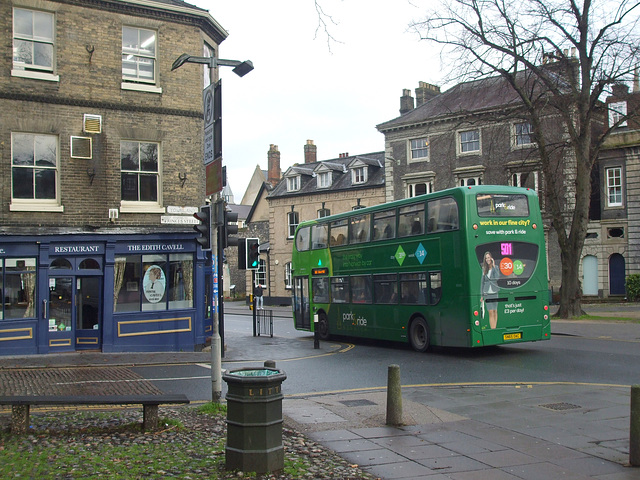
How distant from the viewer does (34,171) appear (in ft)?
58.7

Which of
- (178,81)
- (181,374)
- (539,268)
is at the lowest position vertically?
(181,374)

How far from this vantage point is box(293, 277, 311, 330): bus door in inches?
918

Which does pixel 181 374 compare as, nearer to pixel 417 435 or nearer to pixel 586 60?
pixel 417 435

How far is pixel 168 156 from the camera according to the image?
19.5 metres

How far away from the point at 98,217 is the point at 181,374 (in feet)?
20.4

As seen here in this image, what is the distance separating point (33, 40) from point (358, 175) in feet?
104

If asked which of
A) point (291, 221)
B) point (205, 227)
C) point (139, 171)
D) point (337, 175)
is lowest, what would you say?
point (205, 227)

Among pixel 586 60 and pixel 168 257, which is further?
pixel 586 60

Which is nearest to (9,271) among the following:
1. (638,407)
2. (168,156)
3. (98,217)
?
(98,217)

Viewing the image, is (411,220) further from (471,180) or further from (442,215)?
(471,180)

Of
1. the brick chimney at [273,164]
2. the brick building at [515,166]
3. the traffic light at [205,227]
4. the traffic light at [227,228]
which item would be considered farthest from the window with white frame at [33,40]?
the brick chimney at [273,164]

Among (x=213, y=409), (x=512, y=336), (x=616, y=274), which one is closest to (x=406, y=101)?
(x=616, y=274)

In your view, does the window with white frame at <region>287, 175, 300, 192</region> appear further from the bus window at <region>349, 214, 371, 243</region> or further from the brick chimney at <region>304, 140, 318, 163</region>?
the bus window at <region>349, 214, 371, 243</region>

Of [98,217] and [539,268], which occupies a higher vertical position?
[98,217]
